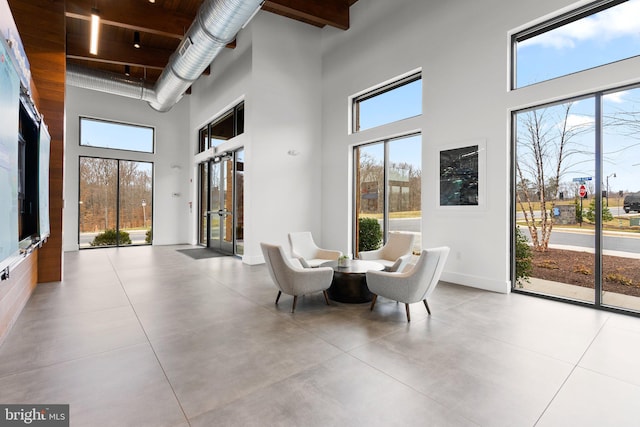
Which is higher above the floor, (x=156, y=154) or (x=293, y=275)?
(x=156, y=154)

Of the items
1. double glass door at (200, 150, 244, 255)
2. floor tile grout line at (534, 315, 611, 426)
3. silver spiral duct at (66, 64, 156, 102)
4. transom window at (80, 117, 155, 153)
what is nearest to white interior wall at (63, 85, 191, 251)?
transom window at (80, 117, 155, 153)

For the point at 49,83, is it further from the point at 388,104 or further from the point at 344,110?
the point at 388,104

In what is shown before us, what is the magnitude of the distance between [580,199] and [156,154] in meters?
10.5

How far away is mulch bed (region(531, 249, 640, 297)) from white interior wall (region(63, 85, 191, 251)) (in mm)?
9725

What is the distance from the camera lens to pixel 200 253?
27.6ft

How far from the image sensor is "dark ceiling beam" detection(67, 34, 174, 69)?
736 cm

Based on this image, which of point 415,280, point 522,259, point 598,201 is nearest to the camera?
point 415,280

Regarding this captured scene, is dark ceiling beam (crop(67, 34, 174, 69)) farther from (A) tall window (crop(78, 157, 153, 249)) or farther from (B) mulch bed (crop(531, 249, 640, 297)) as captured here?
(B) mulch bed (crop(531, 249, 640, 297))

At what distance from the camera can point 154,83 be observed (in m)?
8.00

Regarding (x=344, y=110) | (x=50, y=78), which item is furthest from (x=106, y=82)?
(x=344, y=110)

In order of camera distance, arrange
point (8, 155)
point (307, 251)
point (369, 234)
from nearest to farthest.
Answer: point (8, 155) → point (307, 251) → point (369, 234)

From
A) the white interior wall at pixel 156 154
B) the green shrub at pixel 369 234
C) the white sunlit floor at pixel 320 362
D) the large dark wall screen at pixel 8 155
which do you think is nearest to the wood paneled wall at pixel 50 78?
the white sunlit floor at pixel 320 362

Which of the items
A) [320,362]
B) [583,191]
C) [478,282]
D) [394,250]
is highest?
[583,191]

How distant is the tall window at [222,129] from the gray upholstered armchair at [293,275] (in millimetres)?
4571
